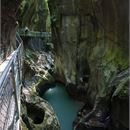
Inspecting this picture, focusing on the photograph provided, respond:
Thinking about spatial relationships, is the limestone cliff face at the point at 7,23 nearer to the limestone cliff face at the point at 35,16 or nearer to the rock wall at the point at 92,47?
the rock wall at the point at 92,47

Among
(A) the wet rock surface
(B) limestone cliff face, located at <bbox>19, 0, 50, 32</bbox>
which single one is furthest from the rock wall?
(A) the wet rock surface

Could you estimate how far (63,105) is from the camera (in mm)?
20422

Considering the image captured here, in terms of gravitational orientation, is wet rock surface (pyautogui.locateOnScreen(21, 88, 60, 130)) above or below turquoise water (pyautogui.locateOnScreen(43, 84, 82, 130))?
above

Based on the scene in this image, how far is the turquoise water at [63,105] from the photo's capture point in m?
17.4

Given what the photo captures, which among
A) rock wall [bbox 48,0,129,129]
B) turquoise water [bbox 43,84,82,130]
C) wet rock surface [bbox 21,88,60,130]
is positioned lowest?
turquoise water [bbox 43,84,82,130]

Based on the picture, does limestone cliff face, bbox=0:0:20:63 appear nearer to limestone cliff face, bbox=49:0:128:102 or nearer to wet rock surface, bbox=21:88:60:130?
wet rock surface, bbox=21:88:60:130

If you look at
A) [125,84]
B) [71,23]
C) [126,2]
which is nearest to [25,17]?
[71,23]

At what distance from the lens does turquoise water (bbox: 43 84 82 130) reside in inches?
685

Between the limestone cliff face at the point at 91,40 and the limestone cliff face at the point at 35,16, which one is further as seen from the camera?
the limestone cliff face at the point at 35,16

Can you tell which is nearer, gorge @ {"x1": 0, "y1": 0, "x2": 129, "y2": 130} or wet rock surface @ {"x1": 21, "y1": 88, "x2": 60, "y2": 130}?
gorge @ {"x1": 0, "y1": 0, "x2": 129, "y2": 130}

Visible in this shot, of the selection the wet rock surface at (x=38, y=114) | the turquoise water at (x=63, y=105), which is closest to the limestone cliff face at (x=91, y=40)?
the turquoise water at (x=63, y=105)

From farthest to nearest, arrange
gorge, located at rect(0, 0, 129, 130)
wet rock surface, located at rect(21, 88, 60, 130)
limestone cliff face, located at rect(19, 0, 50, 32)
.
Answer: limestone cliff face, located at rect(19, 0, 50, 32) → wet rock surface, located at rect(21, 88, 60, 130) → gorge, located at rect(0, 0, 129, 130)

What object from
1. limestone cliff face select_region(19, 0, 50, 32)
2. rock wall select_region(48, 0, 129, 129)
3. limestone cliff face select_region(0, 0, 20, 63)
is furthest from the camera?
limestone cliff face select_region(19, 0, 50, 32)

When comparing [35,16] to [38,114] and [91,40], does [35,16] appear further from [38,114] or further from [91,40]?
[38,114]
